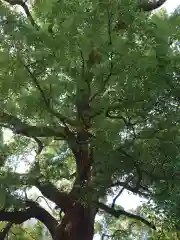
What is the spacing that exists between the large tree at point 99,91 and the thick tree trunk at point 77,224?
0.16m

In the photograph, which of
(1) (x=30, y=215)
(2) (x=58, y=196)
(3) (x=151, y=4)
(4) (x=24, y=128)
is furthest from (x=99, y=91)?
(3) (x=151, y=4)

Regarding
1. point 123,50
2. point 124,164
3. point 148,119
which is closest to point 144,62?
point 123,50

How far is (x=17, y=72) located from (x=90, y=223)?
181cm

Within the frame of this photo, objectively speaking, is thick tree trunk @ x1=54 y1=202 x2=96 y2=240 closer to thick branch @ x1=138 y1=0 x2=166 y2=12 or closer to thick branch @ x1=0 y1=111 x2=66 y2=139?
thick branch @ x1=0 y1=111 x2=66 y2=139

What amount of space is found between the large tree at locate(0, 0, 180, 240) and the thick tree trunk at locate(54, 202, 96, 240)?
0.16 meters

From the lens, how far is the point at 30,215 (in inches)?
Answer: 160

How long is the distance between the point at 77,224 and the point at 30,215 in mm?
525

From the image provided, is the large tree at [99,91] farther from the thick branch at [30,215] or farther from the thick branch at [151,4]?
the thick branch at [151,4]

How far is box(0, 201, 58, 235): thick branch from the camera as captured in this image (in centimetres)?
398

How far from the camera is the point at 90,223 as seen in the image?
3.98 m

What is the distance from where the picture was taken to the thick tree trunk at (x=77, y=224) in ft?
12.7

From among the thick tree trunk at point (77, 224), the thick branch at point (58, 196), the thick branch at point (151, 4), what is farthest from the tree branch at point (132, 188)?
the thick branch at point (151, 4)

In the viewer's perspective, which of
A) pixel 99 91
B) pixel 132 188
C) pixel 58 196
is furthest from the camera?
pixel 58 196

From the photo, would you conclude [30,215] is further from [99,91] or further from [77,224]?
[99,91]
